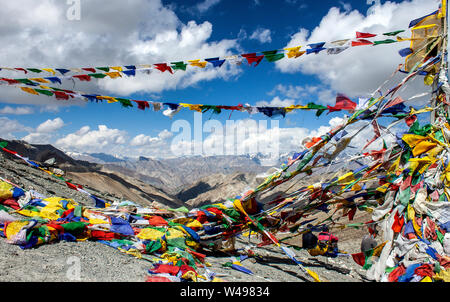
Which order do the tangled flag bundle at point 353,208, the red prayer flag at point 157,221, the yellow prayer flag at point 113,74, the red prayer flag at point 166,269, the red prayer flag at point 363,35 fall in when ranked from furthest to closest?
the yellow prayer flag at point 113,74
the red prayer flag at point 363,35
the red prayer flag at point 157,221
the tangled flag bundle at point 353,208
the red prayer flag at point 166,269

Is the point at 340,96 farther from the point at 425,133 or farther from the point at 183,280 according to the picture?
the point at 183,280

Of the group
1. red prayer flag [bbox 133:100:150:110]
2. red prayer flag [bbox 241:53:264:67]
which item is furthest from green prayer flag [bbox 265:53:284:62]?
red prayer flag [bbox 133:100:150:110]

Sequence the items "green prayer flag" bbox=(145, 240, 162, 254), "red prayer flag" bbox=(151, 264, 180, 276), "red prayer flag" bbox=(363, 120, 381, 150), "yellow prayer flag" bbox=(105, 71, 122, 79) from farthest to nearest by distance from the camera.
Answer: "yellow prayer flag" bbox=(105, 71, 122, 79)
"red prayer flag" bbox=(363, 120, 381, 150)
"green prayer flag" bbox=(145, 240, 162, 254)
"red prayer flag" bbox=(151, 264, 180, 276)

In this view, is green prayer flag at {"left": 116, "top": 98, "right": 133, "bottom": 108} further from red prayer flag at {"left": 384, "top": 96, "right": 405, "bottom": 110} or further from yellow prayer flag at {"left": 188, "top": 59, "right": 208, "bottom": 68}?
red prayer flag at {"left": 384, "top": 96, "right": 405, "bottom": 110}

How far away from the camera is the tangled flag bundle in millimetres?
4941

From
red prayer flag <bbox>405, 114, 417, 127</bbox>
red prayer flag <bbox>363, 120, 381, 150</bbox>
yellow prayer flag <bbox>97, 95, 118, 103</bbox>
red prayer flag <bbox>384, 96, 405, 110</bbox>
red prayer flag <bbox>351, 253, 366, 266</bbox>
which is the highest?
yellow prayer flag <bbox>97, 95, 118, 103</bbox>

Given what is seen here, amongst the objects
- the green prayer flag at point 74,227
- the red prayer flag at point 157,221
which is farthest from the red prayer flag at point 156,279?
the red prayer flag at point 157,221

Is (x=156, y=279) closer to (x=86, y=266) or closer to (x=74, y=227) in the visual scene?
(x=86, y=266)

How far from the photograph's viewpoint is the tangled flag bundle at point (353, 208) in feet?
16.2

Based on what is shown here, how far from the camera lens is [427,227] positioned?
514cm

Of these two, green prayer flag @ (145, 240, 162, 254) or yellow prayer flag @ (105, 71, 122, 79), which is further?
yellow prayer flag @ (105, 71, 122, 79)

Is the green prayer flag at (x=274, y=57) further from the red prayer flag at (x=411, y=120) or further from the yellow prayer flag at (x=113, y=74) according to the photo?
the yellow prayer flag at (x=113, y=74)

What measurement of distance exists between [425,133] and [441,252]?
2420mm
